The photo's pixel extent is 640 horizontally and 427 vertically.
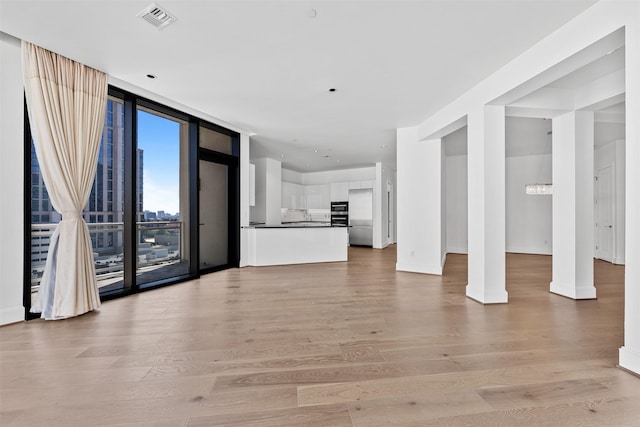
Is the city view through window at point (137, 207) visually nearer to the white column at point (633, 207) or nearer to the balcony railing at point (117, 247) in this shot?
the balcony railing at point (117, 247)

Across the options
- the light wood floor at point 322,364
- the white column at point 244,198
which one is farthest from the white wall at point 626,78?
the white column at point 244,198

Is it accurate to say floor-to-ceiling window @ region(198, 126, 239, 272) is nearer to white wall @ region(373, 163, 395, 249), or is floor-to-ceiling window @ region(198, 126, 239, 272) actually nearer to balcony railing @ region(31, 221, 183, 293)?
balcony railing @ region(31, 221, 183, 293)

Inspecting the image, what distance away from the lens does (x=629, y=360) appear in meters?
1.95

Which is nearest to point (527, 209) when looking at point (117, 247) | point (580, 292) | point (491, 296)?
point (580, 292)

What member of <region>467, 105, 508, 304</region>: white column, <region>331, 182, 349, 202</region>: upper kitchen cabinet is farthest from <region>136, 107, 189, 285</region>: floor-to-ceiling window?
<region>331, 182, 349, 202</region>: upper kitchen cabinet

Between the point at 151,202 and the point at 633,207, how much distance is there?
570 cm

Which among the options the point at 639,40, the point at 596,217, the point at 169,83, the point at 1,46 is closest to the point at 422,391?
the point at 639,40

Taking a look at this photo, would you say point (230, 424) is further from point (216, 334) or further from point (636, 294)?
point (636, 294)

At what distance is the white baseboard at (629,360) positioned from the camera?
1906mm

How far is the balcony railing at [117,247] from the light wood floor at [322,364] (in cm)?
79

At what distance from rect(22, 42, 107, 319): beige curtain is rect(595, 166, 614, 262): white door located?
969 centimetres

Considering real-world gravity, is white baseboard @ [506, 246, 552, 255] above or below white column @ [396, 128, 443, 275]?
below

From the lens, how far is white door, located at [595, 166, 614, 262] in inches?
254

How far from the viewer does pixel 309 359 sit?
2.13 m
